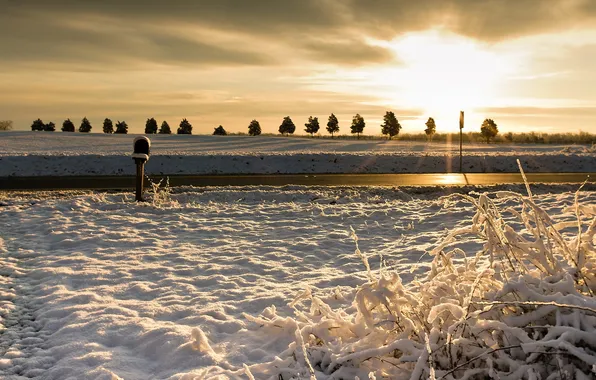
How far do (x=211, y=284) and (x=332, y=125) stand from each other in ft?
276

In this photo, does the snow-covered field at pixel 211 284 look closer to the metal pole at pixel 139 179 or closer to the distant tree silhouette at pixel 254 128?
the metal pole at pixel 139 179

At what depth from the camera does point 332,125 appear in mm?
88562

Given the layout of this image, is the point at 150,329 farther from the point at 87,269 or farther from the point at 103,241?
the point at 103,241

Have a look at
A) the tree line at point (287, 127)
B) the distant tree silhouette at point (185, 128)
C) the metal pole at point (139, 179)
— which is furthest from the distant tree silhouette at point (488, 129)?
the metal pole at point (139, 179)

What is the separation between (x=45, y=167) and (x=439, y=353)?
23.1m

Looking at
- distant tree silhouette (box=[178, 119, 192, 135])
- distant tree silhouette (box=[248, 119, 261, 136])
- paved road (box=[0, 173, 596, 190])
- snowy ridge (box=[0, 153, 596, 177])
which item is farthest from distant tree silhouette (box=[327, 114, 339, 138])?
paved road (box=[0, 173, 596, 190])

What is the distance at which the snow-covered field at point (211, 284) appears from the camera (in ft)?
11.4

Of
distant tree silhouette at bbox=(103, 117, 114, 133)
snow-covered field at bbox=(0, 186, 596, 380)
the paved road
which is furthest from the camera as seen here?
distant tree silhouette at bbox=(103, 117, 114, 133)

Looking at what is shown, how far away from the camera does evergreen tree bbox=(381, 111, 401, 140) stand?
275 ft

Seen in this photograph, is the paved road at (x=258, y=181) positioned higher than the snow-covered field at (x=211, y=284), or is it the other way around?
the paved road at (x=258, y=181)

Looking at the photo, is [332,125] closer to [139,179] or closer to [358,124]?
[358,124]

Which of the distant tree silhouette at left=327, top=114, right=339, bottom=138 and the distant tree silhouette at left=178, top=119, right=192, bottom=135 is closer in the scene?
the distant tree silhouette at left=178, top=119, right=192, bottom=135

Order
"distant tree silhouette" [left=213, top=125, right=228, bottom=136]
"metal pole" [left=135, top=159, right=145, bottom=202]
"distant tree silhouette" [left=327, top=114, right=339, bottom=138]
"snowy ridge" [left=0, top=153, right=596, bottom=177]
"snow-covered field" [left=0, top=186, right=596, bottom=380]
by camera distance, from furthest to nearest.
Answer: "distant tree silhouette" [left=327, top=114, right=339, bottom=138] < "distant tree silhouette" [left=213, top=125, right=228, bottom=136] < "snowy ridge" [left=0, top=153, right=596, bottom=177] < "metal pole" [left=135, top=159, right=145, bottom=202] < "snow-covered field" [left=0, top=186, right=596, bottom=380]

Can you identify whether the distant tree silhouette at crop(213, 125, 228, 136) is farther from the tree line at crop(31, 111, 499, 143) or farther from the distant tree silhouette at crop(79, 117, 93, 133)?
the distant tree silhouette at crop(79, 117, 93, 133)
